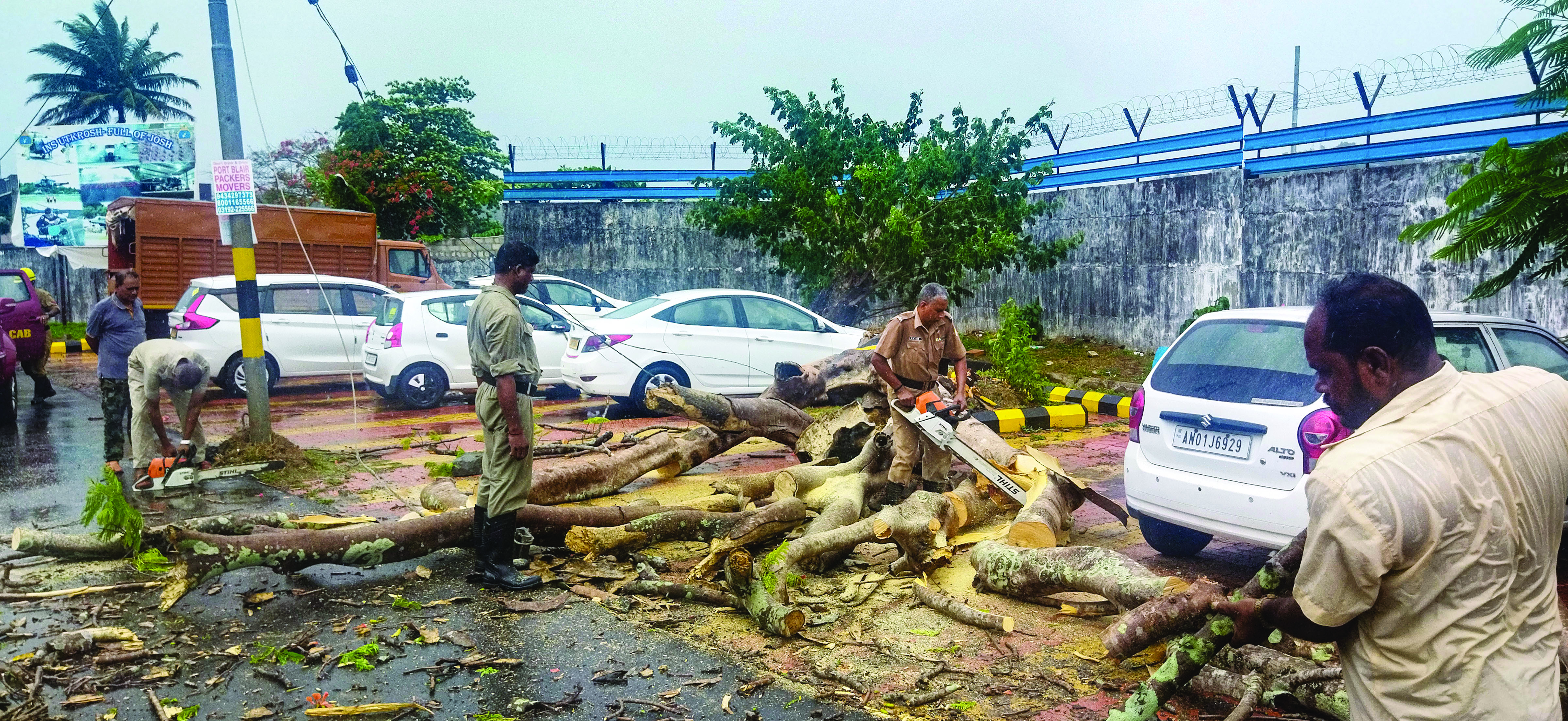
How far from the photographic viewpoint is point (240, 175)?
9422 mm

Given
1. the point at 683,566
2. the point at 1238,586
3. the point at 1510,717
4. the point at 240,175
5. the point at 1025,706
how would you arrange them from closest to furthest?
the point at 1510,717, the point at 1025,706, the point at 1238,586, the point at 683,566, the point at 240,175

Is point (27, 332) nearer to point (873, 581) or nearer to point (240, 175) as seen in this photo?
point (240, 175)

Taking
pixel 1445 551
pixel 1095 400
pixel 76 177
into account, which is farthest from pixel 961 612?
pixel 76 177

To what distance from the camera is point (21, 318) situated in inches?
566

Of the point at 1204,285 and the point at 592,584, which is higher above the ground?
the point at 1204,285

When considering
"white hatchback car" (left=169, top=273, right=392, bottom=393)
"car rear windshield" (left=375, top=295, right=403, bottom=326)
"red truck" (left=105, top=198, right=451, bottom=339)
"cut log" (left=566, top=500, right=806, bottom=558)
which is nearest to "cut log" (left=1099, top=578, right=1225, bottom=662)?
"cut log" (left=566, top=500, right=806, bottom=558)

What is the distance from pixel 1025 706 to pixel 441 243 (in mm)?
22622

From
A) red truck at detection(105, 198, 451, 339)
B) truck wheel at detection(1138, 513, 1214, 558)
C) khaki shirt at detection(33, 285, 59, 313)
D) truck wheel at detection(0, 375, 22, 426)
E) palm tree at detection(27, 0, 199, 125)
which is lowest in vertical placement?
truck wheel at detection(1138, 513, 1214, 558)

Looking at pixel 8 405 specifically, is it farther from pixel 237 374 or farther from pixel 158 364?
pixel 158 364

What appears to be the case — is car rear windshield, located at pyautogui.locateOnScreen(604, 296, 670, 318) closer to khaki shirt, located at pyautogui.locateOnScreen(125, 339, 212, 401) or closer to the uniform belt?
khaki shirt, located at pyautogui.locateOnScreen(125, 339, 212, 401)

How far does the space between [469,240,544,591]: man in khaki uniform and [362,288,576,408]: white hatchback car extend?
7.18 m

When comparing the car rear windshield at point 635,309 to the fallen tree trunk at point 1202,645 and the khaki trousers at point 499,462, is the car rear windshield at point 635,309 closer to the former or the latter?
the khaki trousers at point 499,462

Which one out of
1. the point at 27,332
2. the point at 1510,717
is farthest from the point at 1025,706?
the point at 27,332

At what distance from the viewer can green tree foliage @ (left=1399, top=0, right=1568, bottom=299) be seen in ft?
19.1
